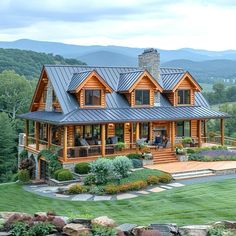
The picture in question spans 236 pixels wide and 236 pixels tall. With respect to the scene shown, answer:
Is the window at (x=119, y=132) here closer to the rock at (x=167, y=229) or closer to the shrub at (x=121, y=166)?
the shrub at (x=121, y=166)

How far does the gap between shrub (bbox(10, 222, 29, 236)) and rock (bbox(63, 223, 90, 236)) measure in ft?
3.68

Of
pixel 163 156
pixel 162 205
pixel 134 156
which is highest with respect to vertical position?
pixel 134 156

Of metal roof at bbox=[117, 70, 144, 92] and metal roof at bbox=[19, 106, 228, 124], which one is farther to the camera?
metal roof at bbox=[117, 70, 144, 92]

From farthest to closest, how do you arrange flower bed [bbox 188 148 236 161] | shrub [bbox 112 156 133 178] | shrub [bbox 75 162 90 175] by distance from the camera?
flower bed [bbox 188 148 236 161]
shrub [bbox 75 162 90 175]
shrub [bbox 112 156 133 178]

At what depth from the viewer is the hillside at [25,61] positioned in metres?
96.4

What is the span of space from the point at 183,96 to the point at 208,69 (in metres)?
157

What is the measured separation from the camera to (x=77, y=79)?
30.7 m

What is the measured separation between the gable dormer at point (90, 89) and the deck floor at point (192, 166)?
19.6ft

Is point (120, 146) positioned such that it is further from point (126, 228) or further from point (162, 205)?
point (126, 228)

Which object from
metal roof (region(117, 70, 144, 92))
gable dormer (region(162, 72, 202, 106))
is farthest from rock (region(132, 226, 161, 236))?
gable dormer (region(162, 72, 202, 106))

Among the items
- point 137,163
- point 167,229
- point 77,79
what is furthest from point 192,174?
point 167,229

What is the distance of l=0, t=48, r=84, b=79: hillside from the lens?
96.4 m

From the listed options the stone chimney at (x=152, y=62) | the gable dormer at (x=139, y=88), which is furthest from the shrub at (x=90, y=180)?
the stone chimney at (x=152, y=62)

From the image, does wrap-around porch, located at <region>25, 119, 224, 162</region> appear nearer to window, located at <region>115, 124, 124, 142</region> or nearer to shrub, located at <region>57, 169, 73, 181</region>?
window, located at <region>115, 124, 124, 142</region>
